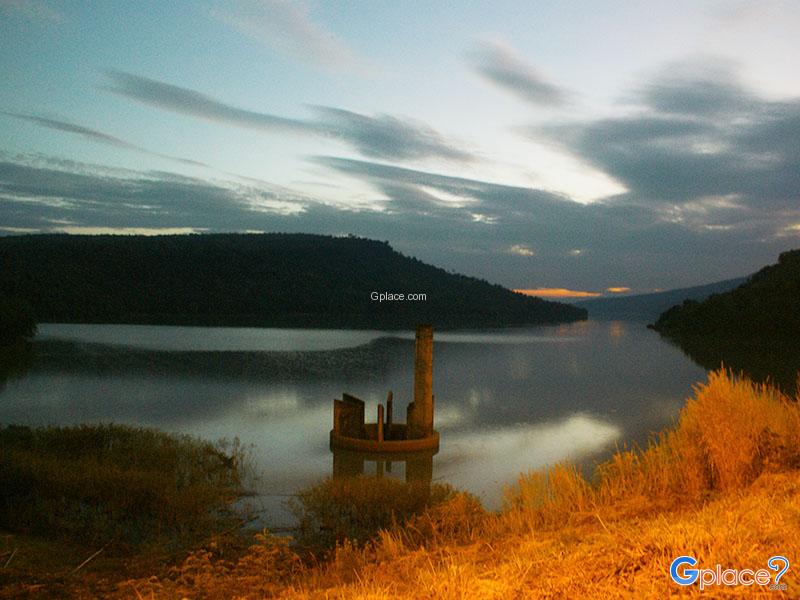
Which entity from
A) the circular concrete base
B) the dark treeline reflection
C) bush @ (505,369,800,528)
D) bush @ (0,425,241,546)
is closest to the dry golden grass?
bush @ (505,369,800,528)

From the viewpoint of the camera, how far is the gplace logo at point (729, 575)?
169 inches

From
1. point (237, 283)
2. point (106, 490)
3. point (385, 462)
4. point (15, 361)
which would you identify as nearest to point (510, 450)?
point (385, 462)

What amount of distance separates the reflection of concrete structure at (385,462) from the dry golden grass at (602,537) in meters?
3.97

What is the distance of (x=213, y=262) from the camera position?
346 ft

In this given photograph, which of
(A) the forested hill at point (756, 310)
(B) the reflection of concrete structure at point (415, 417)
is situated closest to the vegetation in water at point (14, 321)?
(B) the reflection of concrete structure at point (415, 417)

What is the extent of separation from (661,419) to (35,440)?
52.7 ft

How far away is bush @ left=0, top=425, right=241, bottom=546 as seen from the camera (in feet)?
27.8

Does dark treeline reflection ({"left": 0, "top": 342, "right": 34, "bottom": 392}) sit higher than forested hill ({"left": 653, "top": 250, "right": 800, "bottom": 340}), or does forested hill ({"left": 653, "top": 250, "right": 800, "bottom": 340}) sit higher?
forested hill ({"left": 653, "top": 250, "right": 800, "bottom": 340})

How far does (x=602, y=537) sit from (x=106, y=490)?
6.46 metres

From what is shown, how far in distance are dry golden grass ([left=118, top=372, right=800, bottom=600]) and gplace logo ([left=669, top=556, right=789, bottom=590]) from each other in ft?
0.18

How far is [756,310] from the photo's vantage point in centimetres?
6412

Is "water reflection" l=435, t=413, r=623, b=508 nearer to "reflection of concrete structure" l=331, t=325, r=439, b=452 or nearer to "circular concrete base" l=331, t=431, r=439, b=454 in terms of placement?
"circular concrete base" l=331, t=431, r=439, b=454

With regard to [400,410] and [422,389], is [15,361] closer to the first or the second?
[400,410]

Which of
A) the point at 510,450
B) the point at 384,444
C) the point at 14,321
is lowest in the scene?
the point at 510,450
